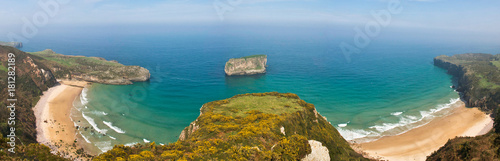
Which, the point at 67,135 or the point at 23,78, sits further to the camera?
the point at 23,78

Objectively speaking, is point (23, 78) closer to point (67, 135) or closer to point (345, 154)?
point (67, 135)

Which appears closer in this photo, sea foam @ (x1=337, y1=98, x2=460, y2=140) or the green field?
the green field

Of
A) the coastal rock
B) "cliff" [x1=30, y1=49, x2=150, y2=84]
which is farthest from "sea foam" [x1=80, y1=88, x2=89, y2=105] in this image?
the coastal rock

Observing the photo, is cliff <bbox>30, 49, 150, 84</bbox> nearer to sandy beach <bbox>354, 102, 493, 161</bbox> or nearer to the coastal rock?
sandy beach <bbox>354, 102, 493, 161</bbox>

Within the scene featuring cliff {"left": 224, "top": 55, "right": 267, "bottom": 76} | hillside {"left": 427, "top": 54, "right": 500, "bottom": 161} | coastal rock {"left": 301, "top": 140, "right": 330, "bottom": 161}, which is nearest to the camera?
coastal rock {"left": 301, "top": 140, "right": 330, "bottom": 161}

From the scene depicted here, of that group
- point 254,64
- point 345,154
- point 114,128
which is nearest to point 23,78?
point 114,128

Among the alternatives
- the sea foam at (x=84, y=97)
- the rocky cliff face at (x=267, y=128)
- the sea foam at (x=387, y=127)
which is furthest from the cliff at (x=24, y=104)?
the sea foam at (x=387, y=127)
